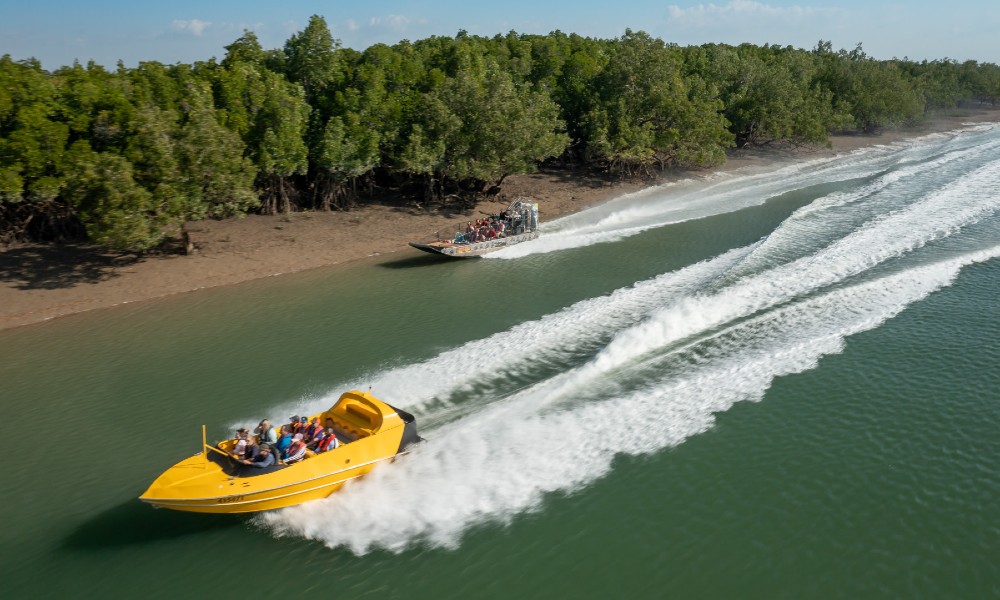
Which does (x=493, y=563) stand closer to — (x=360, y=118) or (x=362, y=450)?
(x=362, y=450)

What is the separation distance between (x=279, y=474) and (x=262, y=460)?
24.7 inches

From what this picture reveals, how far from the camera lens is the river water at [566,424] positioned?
1328 cm

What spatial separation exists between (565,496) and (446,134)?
29.3 m

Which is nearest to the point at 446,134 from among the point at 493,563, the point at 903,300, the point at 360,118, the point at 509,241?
the point at 360,118

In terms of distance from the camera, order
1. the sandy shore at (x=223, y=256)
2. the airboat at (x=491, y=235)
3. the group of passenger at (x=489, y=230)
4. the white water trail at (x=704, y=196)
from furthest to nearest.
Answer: the white water trail at (x=704, y=196)
the group of passenger at (x=489, y=230)
the airboat at (x=491, y=235)
the sandy shore at (x=223, y=256)

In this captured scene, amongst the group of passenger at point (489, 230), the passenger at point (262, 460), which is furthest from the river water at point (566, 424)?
the group of passenger at point (489, 230)

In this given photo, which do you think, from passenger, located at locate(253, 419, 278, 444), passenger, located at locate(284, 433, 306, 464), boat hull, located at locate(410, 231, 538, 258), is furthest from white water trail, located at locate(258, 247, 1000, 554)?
boat hull, located at locate(410, 231, 538, 258)

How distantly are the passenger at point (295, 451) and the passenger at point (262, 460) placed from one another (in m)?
0.34

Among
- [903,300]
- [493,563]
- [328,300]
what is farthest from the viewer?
[328,300]

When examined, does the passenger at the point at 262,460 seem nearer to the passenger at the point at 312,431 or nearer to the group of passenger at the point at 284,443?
the group of passenger at the point at 284,443

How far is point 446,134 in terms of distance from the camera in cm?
4081

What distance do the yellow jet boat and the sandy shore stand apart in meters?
16.9

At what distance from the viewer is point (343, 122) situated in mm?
39438

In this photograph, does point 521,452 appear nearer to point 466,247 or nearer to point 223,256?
point 466,247
